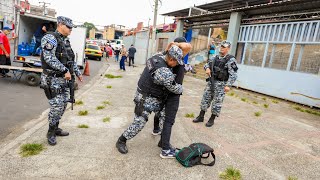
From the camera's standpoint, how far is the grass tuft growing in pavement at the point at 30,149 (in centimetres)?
317

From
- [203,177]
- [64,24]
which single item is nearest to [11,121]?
[64,24]

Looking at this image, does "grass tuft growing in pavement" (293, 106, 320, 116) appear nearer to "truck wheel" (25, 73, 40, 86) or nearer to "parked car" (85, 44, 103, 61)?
"truck wheel" (25, 73, 40, 86)

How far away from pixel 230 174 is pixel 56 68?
9.20 ft

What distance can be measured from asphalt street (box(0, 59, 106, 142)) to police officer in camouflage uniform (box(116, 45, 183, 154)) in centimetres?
223

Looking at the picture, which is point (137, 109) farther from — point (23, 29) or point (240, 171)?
point (23, 29)

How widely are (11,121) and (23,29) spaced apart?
5.89m

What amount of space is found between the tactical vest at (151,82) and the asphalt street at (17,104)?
2449 mm

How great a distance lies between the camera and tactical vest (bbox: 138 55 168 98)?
3.04 metres

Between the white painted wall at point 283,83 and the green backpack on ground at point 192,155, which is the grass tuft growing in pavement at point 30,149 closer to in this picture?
the green backpack on ground at point 192,155

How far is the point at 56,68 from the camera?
328 cm

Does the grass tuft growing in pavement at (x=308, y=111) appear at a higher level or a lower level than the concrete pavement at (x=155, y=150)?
higher

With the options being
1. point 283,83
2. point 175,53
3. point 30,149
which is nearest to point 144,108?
point 175,53

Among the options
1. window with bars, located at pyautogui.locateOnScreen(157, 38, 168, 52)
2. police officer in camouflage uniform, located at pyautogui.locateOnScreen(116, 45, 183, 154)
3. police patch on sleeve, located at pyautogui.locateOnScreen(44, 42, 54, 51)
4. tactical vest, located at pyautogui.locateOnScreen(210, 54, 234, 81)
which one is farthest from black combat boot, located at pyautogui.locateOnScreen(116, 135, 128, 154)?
window with bars, located at pyautogui.locateOnScreen(157, 38, 168, 52)

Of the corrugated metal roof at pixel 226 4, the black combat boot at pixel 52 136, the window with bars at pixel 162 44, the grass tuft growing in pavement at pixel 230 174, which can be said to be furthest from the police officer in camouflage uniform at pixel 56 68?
the window with bars at pixel 162 44
